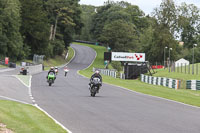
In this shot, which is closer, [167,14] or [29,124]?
[29,124]

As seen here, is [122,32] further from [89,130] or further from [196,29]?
[89,130]

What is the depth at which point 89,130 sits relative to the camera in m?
10.9

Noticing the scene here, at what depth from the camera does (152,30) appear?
96.7m

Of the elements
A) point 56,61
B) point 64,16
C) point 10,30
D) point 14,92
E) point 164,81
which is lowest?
point 164,81

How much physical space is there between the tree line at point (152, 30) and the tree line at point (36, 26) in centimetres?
1410

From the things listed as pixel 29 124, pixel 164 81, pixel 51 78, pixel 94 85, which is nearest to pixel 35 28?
pixel 164 81

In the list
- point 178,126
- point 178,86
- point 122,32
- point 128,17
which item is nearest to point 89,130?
point 178,126

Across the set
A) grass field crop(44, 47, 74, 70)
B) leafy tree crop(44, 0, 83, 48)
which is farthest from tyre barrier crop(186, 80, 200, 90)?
leafy tree crop(44, 0, 83, 48)

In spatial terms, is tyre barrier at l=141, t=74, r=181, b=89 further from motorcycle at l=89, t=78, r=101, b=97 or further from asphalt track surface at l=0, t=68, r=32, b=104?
motorcycle at l=89, t=78, r=101, b=97

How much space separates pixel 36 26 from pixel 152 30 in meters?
27.3

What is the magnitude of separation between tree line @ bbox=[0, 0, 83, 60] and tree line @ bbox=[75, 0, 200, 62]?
1410 centimetres

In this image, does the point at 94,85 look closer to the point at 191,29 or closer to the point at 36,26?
the point at 36,26

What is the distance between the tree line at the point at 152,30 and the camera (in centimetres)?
9056

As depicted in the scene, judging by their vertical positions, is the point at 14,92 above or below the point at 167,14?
below
